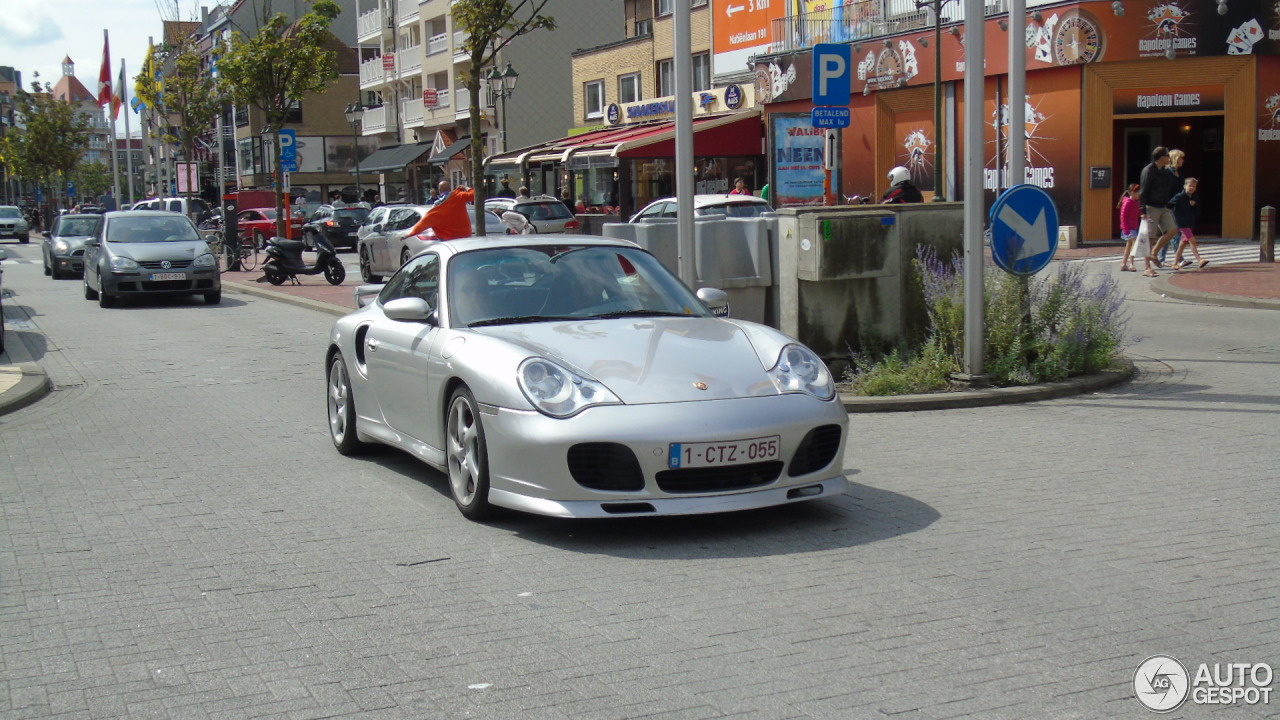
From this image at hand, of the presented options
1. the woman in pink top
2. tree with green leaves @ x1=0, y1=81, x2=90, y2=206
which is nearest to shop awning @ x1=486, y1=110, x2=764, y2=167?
the woman in pink top

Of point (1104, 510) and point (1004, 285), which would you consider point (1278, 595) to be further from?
point (1004, 285)

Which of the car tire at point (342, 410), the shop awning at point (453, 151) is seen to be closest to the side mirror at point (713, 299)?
the car tire at point (342, 410)

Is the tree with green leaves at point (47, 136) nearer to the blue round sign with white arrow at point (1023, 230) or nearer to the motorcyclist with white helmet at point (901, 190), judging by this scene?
the motorcyclist with white helmet at point (901, 190)

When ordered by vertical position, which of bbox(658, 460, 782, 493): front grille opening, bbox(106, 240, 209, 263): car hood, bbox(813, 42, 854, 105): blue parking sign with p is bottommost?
bbox(658, 460, 782, 493): front grille opening

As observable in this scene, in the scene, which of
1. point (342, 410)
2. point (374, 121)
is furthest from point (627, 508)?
point (374, 121)

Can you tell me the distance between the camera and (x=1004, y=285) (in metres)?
10.4

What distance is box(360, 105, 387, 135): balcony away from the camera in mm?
71713

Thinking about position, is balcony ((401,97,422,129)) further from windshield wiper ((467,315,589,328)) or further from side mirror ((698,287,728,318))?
windshield wiper ((467,315,589,328))

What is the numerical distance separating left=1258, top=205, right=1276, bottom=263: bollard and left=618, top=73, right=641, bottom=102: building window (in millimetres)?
27171

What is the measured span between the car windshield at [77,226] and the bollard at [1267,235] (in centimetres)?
2576

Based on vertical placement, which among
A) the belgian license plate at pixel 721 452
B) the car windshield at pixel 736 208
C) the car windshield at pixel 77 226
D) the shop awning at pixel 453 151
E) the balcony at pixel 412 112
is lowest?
the belgian license plate at pixel 721 452

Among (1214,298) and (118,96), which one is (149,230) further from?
(118,96)

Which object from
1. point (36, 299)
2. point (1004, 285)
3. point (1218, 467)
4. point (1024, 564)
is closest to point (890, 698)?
point (1024, 564)

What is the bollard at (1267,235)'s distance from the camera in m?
21.0
